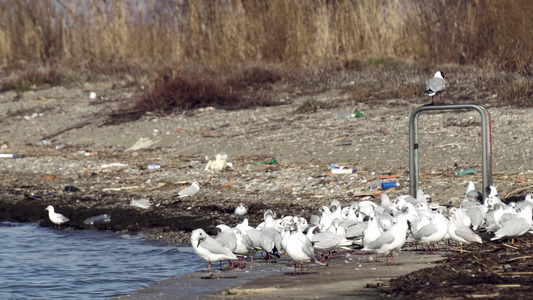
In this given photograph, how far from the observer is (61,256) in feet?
35.0

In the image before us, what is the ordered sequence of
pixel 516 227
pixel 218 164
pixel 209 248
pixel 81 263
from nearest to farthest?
pixel 516 227
pixel 209 248
pixel 81 263
pixel 218 164

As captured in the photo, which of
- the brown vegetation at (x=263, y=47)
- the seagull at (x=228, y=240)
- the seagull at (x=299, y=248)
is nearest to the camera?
the seagull at (x=299, y=248)

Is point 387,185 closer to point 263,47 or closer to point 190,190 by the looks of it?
point 190,190

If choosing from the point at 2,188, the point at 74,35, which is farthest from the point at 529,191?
the point at 74,35

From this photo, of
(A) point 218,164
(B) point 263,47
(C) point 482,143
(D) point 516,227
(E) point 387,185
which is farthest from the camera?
(B) point 263,47

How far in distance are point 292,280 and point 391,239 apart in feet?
3.36

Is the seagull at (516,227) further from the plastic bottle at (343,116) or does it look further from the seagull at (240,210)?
the plastic bottle at (343,116)

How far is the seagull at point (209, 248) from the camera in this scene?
838 cm

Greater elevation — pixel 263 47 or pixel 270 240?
pixel 263 47

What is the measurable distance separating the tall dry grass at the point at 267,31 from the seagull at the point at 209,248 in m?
11.0

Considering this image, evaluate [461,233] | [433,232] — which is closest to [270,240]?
[433,232]

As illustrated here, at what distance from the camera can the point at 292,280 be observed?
7.72 m

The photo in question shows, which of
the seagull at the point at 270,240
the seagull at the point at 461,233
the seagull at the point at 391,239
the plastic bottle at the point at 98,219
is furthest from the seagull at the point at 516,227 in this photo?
the plastic bottle at the point at 98,219

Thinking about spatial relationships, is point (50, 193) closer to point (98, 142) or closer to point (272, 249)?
A: point (98, 142)
